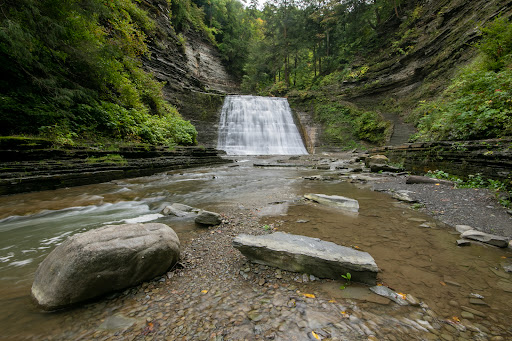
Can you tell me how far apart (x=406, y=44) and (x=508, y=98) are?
1911cm

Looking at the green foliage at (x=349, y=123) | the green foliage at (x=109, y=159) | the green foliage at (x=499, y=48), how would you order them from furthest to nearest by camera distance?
the green foliage at (x=349, y=123), the green foliage at (x=499, y=48), the green foliage at (x=109, y=159)

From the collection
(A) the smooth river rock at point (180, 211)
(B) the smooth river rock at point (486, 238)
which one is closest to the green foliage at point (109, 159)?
(A) the smooth river rock at point (180, 211)

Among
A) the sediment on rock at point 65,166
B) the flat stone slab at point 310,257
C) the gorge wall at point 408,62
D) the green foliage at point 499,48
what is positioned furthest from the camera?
the gorge wall at point 408,62

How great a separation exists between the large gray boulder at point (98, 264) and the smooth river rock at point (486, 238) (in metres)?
3.46

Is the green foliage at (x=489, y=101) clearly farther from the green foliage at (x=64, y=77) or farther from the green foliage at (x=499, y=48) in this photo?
the green foliage at (x=64, y=77)

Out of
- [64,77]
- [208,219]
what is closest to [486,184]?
[208,219]

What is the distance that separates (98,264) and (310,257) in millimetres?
1721

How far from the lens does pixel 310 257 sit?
5.85 feet

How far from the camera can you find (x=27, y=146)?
4957 millimetres

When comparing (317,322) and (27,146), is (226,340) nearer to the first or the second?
(317,322)

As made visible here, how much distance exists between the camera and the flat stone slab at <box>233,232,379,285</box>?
1.70 meters

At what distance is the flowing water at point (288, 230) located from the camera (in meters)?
1.50

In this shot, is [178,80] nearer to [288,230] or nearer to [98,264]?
[288,230]

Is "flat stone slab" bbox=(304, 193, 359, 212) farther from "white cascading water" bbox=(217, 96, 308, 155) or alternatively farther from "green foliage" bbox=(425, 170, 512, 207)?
"white cascading water" bbox=(217, 96, 308, 155)
